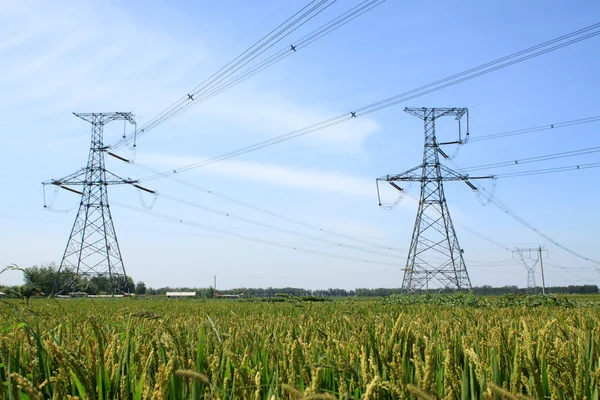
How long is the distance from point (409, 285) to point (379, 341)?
1891 inches

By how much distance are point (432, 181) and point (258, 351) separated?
1920 inches

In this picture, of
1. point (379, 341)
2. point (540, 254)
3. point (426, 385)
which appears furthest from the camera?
point (540, 254)

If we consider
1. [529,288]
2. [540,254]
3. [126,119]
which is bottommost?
[529,288]

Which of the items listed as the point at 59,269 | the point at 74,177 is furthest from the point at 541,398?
the point at 59,269

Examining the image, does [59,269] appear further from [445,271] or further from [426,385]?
[426,385]

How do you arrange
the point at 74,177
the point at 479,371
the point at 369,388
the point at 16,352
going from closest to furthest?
the point at 369,388, the point at 479,371, the point at 16,352, the point at 74,177

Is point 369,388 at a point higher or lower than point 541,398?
higher

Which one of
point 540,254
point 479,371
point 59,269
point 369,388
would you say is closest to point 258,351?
point 479,371

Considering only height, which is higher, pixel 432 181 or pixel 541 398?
pixel 432 181

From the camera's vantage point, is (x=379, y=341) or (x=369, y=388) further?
(x=379, y=341)

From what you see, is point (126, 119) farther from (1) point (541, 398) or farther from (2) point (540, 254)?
(2) point (540, 254)

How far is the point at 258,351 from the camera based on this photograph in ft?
9.28

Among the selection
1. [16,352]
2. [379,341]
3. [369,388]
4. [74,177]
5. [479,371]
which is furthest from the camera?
[74,177]

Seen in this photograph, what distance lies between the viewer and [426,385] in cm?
137
